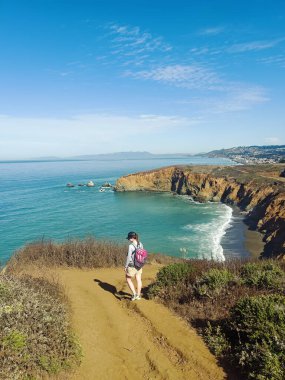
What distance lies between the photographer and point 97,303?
30.7 ft

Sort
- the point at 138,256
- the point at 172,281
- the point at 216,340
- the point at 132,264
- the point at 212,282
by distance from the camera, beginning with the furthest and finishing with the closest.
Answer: the point at 172,281
the point at 132,264
the point at 138,256
the point at 212,282
the point at 216,340

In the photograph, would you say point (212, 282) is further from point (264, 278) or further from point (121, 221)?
point (121, 221)

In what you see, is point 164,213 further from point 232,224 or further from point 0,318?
point 0,318

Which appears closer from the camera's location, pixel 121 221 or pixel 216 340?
pixel 216 340

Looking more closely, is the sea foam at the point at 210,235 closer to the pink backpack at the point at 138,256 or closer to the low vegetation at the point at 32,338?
the pink backpack at the point at 138,256

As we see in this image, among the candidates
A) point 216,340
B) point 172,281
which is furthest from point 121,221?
point 216,340

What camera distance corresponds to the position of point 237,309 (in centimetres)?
691

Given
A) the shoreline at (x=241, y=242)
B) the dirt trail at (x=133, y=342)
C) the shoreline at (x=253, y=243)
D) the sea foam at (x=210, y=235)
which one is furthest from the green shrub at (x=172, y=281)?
the shoreline at (x=253, y=243)

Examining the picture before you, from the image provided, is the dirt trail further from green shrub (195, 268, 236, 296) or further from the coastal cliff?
the coastal cliff

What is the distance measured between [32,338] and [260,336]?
167 inches

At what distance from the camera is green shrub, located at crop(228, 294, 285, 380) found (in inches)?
212

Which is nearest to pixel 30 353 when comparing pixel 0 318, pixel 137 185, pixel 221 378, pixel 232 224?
pixel 0 318

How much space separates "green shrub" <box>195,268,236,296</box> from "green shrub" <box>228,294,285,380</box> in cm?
155

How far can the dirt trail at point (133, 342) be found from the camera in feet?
19.7
